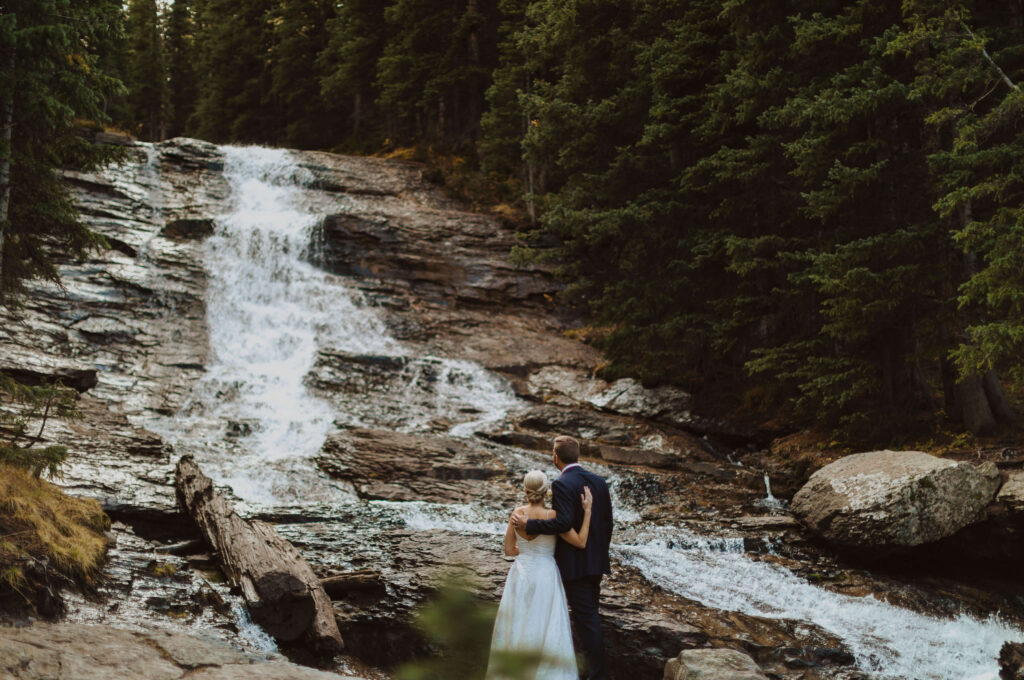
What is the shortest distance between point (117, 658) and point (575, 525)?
143 inches

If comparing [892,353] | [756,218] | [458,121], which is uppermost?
[458,121]

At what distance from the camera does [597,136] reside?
20.1m

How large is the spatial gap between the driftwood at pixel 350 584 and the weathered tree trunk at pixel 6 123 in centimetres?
505

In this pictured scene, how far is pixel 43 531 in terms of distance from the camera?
23.3 ft

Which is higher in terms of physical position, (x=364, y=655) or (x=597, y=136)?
(x=597, y=136)

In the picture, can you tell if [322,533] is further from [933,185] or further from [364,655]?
[933,185]

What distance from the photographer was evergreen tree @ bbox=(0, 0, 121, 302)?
24.2 ft

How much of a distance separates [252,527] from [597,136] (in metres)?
15.1

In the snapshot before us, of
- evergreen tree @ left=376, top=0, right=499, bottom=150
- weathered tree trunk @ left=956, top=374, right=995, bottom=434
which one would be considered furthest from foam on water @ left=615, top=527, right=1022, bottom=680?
evergreen tree @ left=376, top=0, right=499, bottom=150

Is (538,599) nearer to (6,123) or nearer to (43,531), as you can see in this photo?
(43,531)

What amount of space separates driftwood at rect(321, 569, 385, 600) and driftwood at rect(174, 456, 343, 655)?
1.17 feet

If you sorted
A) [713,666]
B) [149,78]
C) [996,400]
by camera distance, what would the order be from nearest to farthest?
[713,666] → [996,400] → [149,78]

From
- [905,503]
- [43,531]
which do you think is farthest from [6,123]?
[905,503]

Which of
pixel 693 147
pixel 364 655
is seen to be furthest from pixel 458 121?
pixel 364 655
